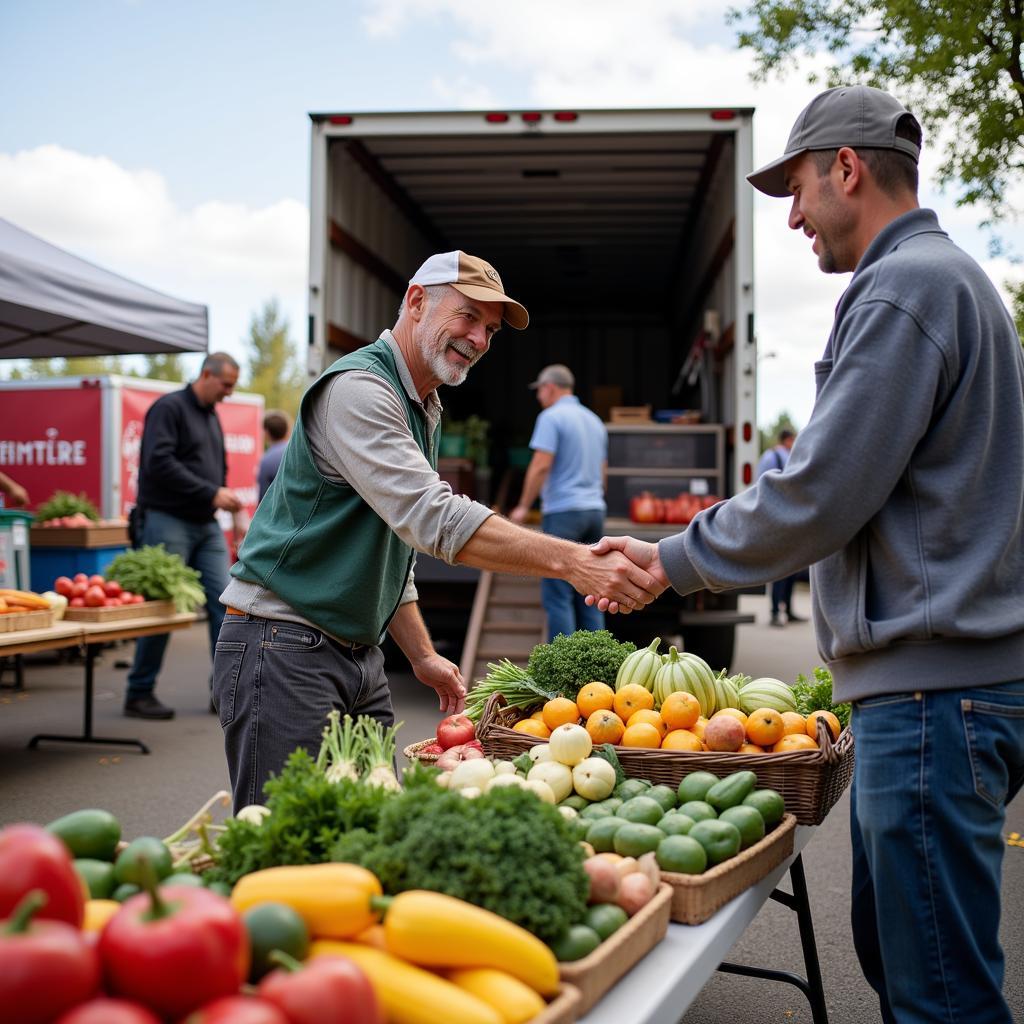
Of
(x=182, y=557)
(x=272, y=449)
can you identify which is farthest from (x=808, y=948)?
(x=272, y=449)

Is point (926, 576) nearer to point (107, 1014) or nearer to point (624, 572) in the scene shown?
point (624, 572)

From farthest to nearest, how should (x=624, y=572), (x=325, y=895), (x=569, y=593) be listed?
(x=569, y=593) < (x=624, y=572) < (x=325, y=895)

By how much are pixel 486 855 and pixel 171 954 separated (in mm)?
503

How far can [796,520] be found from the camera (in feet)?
6.63

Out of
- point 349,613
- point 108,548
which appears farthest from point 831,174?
point 108,548

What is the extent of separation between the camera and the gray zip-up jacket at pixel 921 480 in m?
1.93

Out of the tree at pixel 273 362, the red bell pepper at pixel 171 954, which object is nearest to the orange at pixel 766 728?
the red bell pepper at pixel 171 954

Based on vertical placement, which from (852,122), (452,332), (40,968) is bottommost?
(40,968)

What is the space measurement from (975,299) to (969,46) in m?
7.19

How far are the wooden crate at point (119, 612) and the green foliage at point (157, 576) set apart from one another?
8 centimetres

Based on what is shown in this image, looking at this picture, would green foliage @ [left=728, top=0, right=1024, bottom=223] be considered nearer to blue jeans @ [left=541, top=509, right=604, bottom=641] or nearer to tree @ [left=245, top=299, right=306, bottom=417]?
blue jeans @ [left=541, top=509, right=604, bottom=641]

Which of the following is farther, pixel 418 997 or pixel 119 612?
pixel 119 612

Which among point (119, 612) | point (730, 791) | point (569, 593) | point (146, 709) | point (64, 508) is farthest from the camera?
point (64, 508)

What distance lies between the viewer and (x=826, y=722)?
8.64ft
